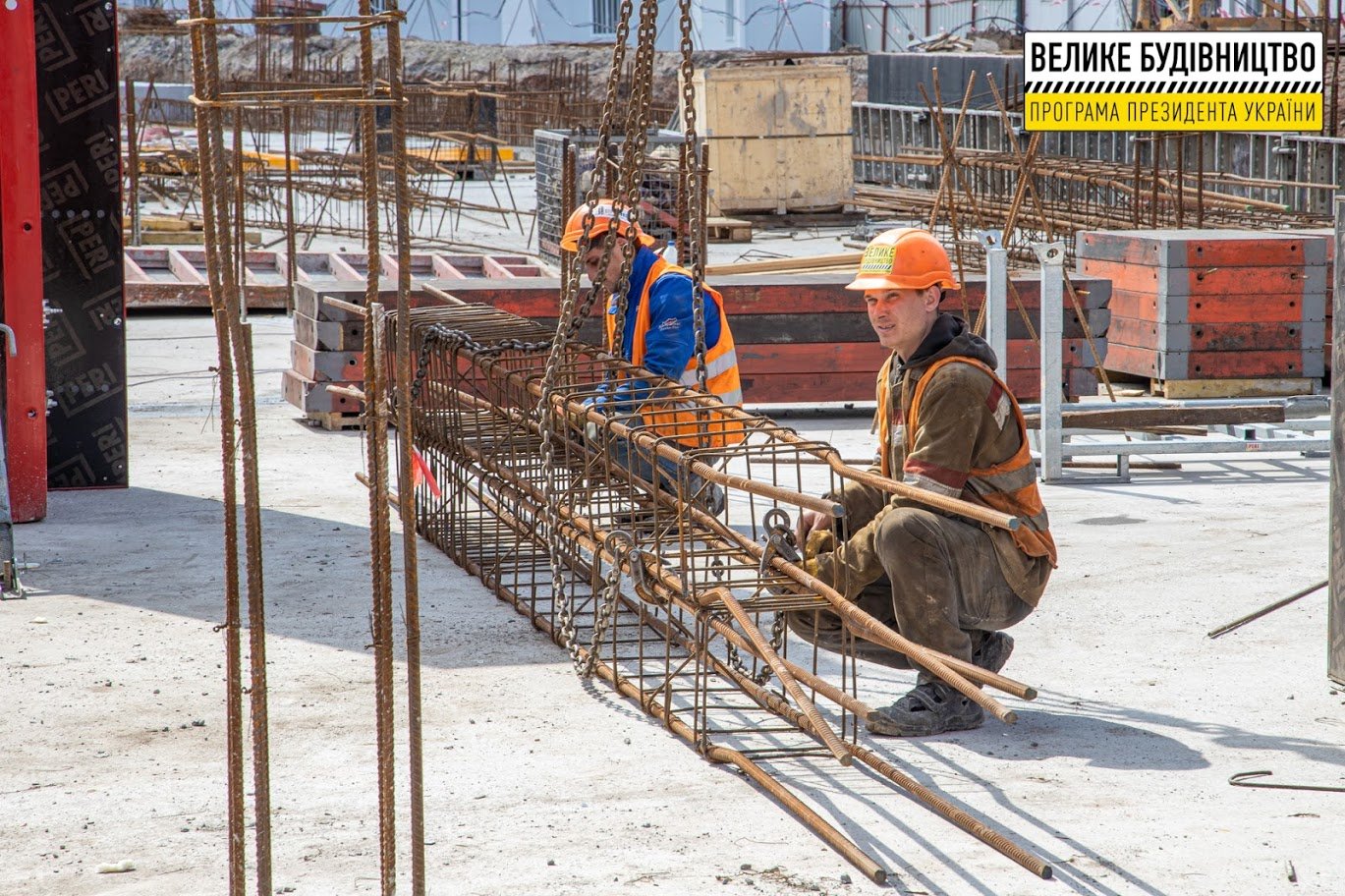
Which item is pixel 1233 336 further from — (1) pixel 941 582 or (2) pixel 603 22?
(2) pixel 603 22

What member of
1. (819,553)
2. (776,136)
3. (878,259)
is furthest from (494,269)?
(776,136)

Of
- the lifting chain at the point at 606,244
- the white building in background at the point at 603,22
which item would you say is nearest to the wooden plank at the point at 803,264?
the lifting chain at the point at 606,244

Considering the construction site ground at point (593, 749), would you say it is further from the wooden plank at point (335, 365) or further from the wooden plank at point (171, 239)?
the wooden plank at point (171, 239)

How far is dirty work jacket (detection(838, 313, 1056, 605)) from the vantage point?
481cm

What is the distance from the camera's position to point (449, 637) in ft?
20.6

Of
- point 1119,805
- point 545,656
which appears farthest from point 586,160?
point 1119,805

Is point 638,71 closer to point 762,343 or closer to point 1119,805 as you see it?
point 1119,805

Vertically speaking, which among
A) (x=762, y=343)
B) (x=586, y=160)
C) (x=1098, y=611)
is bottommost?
(x=1098, y=611)

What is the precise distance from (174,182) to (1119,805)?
26.0 m

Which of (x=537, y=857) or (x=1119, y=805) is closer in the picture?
(x=537, y=857)

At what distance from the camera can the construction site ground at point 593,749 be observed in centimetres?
400

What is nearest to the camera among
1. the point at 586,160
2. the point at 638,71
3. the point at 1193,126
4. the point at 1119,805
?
the point at 1119,805

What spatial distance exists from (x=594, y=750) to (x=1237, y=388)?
847 cm

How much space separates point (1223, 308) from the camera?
11.8 metres
